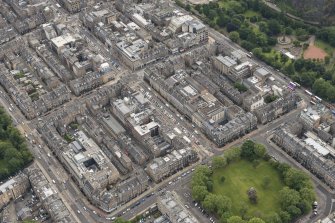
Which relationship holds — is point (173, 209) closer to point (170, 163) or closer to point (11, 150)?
point (170, 163)

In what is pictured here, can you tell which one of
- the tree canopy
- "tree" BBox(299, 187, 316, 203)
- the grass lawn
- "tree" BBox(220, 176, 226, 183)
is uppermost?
"tree" BBox(299, 187, 316, 203)

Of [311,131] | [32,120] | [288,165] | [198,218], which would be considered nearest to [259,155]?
[288,165]

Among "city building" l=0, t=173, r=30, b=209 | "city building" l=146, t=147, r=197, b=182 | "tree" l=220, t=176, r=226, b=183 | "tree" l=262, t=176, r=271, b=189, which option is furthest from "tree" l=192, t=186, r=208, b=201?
"city building" l=0, t=173, r=30, b=209

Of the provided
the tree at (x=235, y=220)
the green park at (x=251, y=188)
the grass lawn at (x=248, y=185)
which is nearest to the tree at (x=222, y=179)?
the green park at (x=251, y=188)

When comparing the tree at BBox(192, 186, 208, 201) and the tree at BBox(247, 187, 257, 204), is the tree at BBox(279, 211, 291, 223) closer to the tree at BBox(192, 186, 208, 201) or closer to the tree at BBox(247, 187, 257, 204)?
the tree at BBox(247, 187, 257, 204)

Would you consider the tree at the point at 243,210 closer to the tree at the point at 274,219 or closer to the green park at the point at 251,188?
the green park at the point at 251,188

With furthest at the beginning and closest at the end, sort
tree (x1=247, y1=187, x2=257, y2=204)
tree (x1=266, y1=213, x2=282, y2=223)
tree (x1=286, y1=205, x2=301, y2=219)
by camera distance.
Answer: tree (x1=247, y1=187, x2=257, y2=204)
tree (x1=286, y1=205, x2=301, y2=219)
tree (x1=266, y1=213, x2=282, y2=223)

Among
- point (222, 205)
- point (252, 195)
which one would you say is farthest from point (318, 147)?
point (222, 205)

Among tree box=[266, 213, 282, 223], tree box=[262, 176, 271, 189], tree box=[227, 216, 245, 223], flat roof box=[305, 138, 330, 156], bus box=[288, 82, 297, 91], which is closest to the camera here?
tree box=[227, 216, 245, 223]
